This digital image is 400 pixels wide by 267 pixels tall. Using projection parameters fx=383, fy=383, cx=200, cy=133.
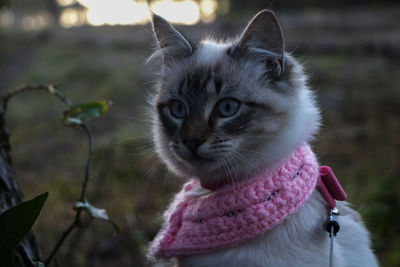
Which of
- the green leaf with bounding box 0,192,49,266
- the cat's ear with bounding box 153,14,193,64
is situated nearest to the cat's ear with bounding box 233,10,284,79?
the cat's ear with bounding box 153,14,193,64

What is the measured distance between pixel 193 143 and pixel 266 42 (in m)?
0.61

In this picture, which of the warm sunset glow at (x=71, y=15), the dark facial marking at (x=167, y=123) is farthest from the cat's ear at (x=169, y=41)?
the warm sunset glow at (x=71, y=15)

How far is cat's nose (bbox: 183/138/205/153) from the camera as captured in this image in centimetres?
168

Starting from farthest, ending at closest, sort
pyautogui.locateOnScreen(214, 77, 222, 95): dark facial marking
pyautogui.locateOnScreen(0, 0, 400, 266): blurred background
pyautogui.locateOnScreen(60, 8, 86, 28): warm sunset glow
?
pyautogui.locateOnScreen(60, 8, 86, 28): warm sunset glow < pyautogui.locateOnScreen(0, 0, 400, 266): blurred background < pyautogui.locateOnScreen(214, 77, 222, 95): dark facial marking

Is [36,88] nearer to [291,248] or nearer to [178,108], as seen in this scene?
[178,108]

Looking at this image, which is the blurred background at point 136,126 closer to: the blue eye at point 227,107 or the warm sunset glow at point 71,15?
the blue eye at point 227,107

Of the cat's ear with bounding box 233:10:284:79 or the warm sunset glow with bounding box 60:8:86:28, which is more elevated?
the cat's ear with bounding box 233:10:284:79

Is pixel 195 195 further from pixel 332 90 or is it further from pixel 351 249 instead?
pixel 332 90

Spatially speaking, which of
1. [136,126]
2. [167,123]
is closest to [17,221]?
[167,123]

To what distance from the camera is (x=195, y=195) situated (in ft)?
6.15

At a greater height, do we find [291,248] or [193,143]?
[193,143]

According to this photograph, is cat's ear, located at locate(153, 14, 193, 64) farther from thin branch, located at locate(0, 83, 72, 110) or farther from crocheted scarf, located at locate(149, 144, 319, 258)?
crocheted scarf, located at locate(149, 144, 319, 258)

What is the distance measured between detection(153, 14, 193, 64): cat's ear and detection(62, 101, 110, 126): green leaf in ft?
1.49

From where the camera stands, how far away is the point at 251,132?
1.72 meters
